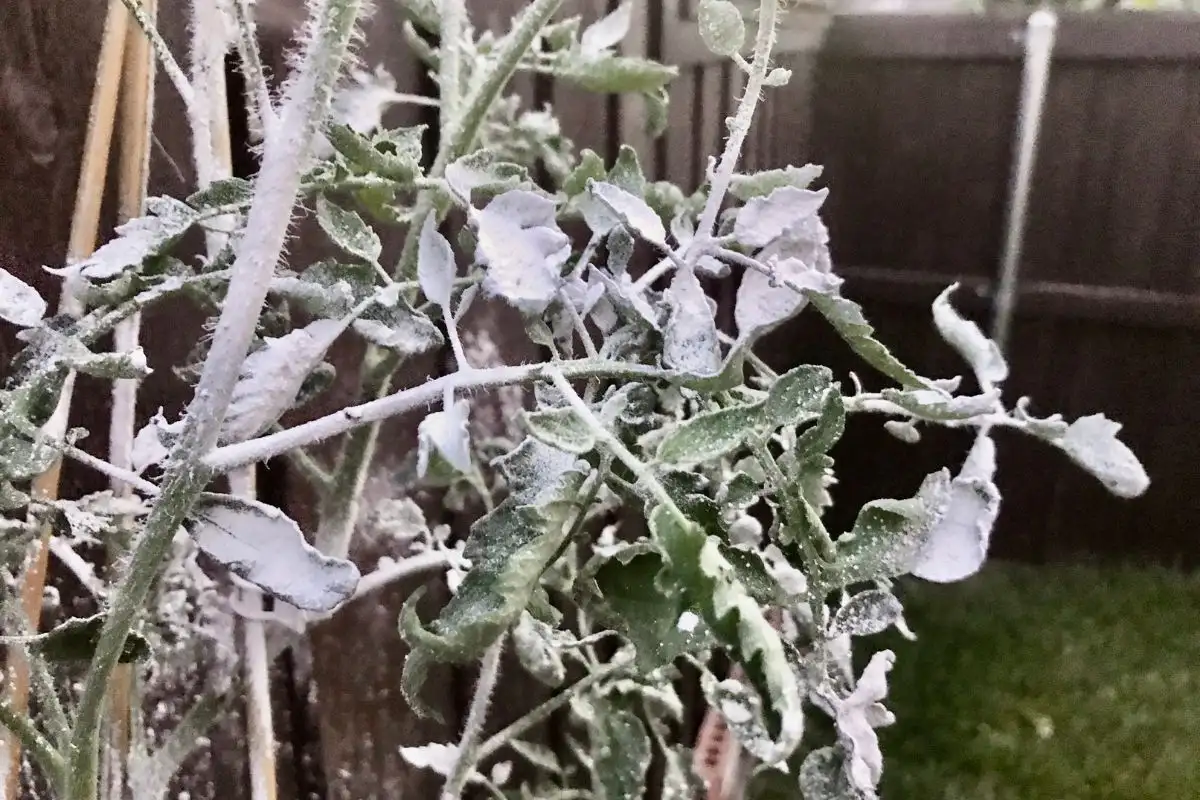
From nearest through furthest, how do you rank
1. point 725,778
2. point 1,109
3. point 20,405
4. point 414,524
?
point 20,405
point 1,109
point 414,524
point 725,778

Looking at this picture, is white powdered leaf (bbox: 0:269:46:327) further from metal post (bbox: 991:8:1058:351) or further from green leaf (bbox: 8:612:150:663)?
metal post (bbox: 991:8:1058:351)

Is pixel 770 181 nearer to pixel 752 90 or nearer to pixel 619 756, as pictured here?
pixel 752 90

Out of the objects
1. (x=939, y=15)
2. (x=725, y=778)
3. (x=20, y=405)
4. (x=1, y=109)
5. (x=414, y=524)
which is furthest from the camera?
(x=939, y=15)

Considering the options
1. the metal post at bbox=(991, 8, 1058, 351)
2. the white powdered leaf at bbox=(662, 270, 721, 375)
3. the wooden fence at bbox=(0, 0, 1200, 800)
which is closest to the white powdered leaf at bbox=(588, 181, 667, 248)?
the white powdered leaf at bbox=(662, 270, 721, 375)

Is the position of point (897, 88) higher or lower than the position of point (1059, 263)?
higher

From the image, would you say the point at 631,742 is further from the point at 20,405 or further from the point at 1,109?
the point at 1,109

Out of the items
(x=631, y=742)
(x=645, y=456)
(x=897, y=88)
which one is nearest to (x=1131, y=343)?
(x=897, y=88)
